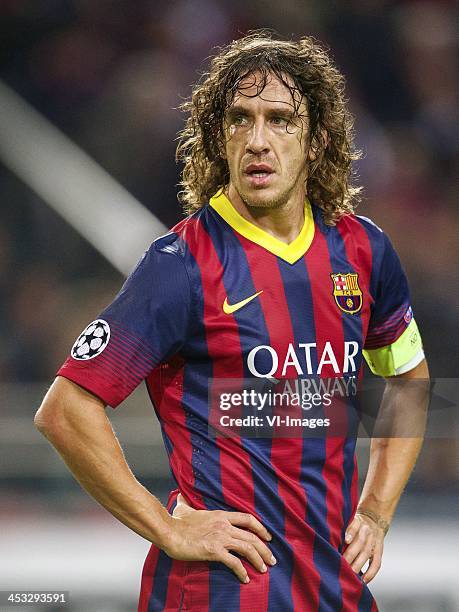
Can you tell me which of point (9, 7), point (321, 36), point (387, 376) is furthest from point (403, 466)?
point (9, 7)

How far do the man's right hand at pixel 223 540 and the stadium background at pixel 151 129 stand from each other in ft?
6.53

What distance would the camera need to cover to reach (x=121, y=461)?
2.33 metres

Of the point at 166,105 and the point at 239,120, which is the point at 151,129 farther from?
the point at 239,120

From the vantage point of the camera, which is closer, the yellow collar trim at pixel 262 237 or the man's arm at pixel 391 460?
the yellow collar trim at pixel 262 237

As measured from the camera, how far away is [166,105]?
612 centimetres

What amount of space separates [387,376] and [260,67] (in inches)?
34.5

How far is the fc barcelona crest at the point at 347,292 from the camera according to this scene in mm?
2545

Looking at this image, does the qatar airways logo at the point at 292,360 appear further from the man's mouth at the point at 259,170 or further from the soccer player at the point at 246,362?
the man's mouth at the point at 259,170

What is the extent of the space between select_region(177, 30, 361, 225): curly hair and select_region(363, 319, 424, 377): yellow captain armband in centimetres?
36

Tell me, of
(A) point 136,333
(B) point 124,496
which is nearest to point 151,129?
(A) point 136,333

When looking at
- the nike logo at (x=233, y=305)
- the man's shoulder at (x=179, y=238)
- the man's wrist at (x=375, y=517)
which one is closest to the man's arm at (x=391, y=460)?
the man's wrist at (x=375, y=517)

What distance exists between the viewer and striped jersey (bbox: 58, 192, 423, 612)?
2.36m

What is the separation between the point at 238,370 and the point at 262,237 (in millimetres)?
334

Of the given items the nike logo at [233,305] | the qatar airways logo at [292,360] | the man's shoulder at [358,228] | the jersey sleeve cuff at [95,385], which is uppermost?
the man's shoulder at [358,228]
